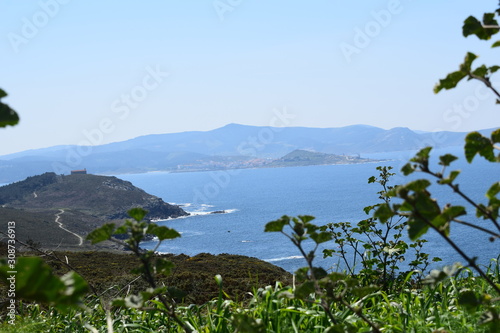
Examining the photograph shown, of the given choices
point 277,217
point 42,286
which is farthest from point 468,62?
point 277,217

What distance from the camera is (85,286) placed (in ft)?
3.06

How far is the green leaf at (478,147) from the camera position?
182 cm

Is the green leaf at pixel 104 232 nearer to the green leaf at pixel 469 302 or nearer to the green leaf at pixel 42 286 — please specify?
the green leaf at pixel 42 286

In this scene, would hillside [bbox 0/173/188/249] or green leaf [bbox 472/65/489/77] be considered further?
hillside [bbox 0/173/188/249]

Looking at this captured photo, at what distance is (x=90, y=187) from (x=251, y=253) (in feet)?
192

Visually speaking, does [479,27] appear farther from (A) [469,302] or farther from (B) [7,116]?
(B) [7,116]

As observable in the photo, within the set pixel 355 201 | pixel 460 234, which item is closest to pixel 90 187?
pixel 355 201

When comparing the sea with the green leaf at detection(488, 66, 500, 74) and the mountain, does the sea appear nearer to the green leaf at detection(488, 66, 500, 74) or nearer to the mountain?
the mountain

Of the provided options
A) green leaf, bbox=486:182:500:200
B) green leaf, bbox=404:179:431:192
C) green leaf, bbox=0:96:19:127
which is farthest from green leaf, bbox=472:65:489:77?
green leaf, bbox=0:96:19:127

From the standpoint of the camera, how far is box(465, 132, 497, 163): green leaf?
182 cm

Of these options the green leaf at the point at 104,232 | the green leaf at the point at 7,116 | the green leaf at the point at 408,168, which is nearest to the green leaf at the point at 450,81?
the green leaf at the point at 408,168

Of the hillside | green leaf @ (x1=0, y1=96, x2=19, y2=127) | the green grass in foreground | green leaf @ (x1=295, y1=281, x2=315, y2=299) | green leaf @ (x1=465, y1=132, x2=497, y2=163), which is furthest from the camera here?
the hillside

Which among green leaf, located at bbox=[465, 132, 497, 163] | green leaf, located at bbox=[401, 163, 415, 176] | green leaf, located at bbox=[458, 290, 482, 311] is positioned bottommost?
green leaf, located at bbox=[458, 290, 482, 311]

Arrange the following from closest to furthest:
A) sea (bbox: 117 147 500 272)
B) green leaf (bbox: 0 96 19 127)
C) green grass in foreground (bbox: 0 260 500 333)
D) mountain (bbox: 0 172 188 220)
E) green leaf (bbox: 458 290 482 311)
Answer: green leaf (bbox: 0 96 19 127) < green leaf (bbox: 458 290 482 311) < green grass in foreground (bbox: 0 260 500 333) < sea (bbox: 117 147 500 272) < mountain (bbox: 0 172 188 220)
